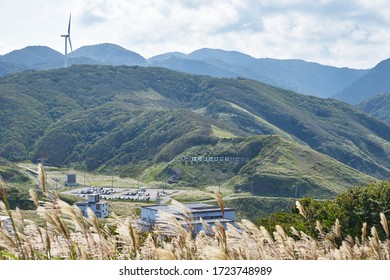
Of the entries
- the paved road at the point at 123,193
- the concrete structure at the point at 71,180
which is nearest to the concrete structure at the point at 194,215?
the paved road at the point at 123,193

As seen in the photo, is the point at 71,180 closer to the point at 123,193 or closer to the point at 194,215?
the point at 123,193

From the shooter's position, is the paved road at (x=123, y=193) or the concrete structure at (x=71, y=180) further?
the concrete structure at (x=71, y=180)

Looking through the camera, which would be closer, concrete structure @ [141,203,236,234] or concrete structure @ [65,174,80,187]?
concrete structure @ [141,203,236,234]

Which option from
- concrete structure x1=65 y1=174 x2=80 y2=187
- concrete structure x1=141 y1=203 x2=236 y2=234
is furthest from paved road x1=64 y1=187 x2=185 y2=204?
concrete structure x1=141 y1=203 x2=236 y2=234

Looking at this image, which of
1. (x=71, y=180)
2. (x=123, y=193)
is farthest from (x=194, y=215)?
(x=71, y=180)

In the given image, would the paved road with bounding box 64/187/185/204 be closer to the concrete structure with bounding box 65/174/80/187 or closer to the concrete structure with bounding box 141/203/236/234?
the concrete structure with bounding box 65/174/80/187

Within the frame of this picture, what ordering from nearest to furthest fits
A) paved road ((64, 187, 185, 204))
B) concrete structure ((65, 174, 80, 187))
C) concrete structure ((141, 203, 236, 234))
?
1. concrete structure ((141, 203, 236, 234))
2. paved road ((64, 187, 185, 204))
3. concrete structure ((65, 174, 80, 187))

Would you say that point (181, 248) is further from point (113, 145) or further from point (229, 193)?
point (113, 145)

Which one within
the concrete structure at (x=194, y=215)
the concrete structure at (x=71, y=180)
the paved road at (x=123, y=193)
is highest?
the concrete structure at (x=194, y=215)

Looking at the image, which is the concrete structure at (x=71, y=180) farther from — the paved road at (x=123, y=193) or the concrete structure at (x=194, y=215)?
the concrete structure at (x=194, y=215)

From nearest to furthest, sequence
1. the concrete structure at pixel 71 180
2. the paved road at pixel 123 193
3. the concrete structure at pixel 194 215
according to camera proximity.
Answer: the concrete structure at pixel 194 215
the paved road at pixel 123 193
the concrete structure at pixel 71 180

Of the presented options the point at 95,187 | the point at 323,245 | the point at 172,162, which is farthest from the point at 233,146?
the point at 323,245
